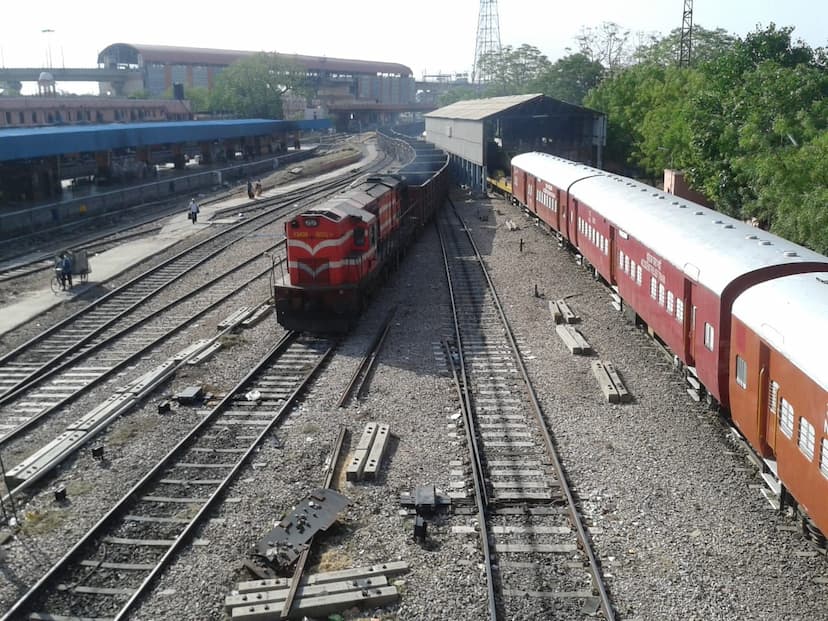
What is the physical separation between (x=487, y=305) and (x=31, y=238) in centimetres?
2430

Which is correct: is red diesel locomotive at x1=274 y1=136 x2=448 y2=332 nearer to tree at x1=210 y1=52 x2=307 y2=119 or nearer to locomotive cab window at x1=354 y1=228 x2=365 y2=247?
locomotive cab window at x1=354 y1=228 x2=365 y2=247

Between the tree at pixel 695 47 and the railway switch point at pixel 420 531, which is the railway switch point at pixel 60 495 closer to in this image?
the railway switch point at pixel 420 531

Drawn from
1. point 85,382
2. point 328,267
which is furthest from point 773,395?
point 85,382

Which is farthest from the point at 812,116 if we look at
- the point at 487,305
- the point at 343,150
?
the point at 343,150

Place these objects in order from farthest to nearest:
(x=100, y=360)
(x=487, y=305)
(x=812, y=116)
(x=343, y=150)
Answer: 1. (x=343, y=150)
2. (x=812, y=116)
3. (x=487, y=305)
4. (x=100, y=360)

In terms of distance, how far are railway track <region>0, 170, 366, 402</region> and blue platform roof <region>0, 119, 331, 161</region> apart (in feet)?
39.8

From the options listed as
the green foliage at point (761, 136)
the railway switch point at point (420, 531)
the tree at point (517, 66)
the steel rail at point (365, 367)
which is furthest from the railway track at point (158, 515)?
the tree at point (517, 66)

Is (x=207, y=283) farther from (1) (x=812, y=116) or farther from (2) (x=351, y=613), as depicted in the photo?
(1) (x=812, y=116)

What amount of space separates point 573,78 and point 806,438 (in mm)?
88669

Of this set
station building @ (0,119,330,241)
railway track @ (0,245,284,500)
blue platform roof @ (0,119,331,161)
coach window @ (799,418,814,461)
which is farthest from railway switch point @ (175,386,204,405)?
blue platform roof @ (0,119,331,161)

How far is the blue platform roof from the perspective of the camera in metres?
40.1

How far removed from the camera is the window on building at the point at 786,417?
390 inches

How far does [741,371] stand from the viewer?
11.8 metres

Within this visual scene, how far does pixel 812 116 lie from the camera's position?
2875cm
